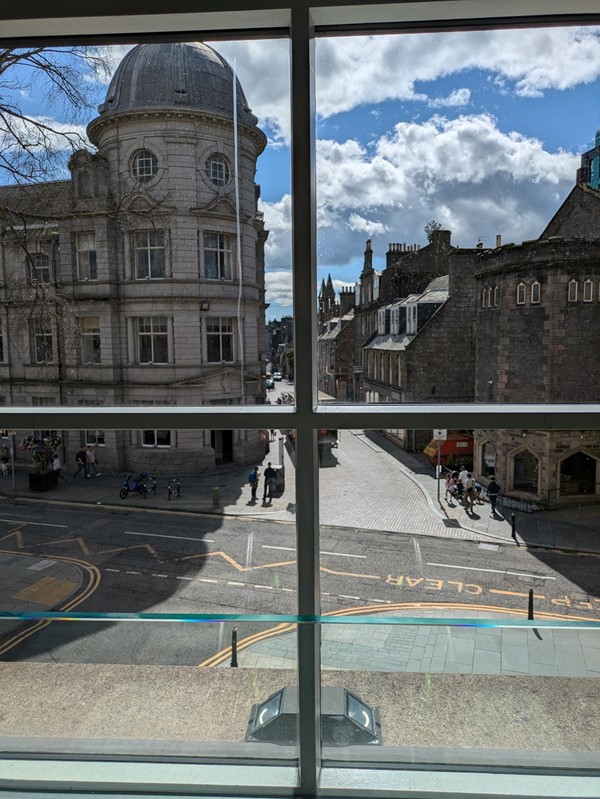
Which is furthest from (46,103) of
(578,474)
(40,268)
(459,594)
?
(459,594)

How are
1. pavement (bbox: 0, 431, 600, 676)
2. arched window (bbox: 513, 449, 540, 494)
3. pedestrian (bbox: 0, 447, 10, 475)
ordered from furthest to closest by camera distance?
pedestrian (bbox: 0, 447, 10, 475) → arched window (bbox: 513, 449, 540, 494) → pavement (bbox: 0, 431, 600, 676)

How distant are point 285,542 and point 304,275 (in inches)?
80.3

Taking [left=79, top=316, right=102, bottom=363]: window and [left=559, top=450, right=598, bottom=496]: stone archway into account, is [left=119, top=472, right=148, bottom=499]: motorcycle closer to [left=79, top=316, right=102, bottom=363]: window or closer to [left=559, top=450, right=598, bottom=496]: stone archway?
[left=79, top=316, right=102, bottom=363]: window

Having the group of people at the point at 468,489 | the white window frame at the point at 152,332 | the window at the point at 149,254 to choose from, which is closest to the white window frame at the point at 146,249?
the window at the point at 149,254

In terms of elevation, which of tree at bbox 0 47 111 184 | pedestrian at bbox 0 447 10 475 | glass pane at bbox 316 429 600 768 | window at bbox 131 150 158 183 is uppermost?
tree at bbox 0 47 111 184

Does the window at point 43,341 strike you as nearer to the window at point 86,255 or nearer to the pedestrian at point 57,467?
the window at point 86,255

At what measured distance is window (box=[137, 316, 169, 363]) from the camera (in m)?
2.56

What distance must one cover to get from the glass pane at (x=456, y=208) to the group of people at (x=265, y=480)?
0.87 meters

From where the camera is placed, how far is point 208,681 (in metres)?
1.41

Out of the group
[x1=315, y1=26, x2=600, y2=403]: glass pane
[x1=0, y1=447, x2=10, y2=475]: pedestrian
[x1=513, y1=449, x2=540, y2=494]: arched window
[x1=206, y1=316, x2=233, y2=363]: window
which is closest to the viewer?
[x1=315, y1=26, x2=600, y2=403]: glass pane

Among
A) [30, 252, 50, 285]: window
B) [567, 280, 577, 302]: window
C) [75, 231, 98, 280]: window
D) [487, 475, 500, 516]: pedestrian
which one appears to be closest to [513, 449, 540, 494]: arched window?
[487, 475, 500, 516]: pedestrian

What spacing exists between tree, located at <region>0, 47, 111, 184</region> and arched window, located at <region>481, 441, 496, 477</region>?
211 cm

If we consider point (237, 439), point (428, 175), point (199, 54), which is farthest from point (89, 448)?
point (428, 175)

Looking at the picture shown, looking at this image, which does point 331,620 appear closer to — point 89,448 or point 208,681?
point 208,681
